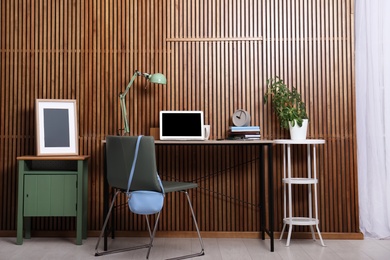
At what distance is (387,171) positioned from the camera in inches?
169

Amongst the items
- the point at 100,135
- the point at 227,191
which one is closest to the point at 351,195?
the point at 227,191

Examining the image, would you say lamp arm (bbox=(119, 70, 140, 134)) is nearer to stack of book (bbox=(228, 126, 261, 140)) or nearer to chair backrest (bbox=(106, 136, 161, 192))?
chair backrest (bbox=(106, 136, 161, 192))

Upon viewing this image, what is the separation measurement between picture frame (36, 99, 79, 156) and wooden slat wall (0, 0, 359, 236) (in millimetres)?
173

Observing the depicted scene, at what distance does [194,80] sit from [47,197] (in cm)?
190

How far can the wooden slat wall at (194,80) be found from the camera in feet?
14.5

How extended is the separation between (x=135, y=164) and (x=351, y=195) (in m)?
2.35

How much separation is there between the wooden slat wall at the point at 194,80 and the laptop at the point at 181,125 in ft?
1.08

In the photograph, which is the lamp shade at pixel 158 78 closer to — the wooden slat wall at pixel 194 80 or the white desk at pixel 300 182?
the wooden slat wall at pixel 194 80

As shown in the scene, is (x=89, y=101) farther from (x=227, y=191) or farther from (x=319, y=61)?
(x=319, y=61)

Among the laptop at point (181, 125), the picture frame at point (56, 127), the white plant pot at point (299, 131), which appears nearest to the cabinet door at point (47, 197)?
the picture frame at point (56, 127)

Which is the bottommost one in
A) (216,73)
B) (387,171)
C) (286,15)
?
(387,171)

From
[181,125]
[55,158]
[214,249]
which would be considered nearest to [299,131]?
[181,125]

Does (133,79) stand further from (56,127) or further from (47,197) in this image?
(47,197)

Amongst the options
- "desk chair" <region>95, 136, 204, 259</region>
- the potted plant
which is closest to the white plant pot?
the potted plant
